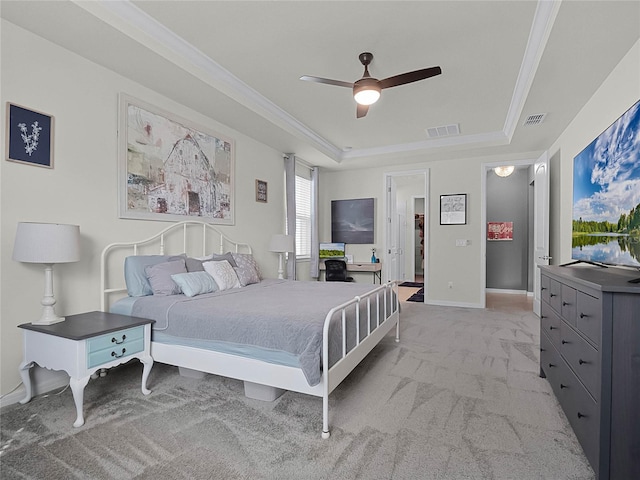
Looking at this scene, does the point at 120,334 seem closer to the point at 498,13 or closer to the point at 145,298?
the point at 145,298

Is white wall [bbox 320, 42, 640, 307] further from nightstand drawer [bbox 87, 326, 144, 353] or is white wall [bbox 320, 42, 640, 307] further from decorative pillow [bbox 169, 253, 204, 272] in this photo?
nightstand drawer [bbox 87, 326, 144, 353]

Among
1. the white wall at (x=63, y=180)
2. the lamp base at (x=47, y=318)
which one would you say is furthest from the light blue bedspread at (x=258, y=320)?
the white wall at (x=63, y=180)

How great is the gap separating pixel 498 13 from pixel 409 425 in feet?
9.09

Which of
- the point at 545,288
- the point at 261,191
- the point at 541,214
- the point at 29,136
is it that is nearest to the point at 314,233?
A: the point at 261,191

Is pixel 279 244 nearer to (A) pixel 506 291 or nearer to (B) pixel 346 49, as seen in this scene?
(B) pixel 346 49

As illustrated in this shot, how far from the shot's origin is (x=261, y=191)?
481 cm

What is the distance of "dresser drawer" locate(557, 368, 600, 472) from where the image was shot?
147 cm

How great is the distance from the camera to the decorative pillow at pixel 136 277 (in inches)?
110

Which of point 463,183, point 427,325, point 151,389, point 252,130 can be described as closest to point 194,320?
point 151,389

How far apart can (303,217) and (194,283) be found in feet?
11.0

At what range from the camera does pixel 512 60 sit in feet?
9.43

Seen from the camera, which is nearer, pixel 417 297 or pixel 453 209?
pixel 453 209

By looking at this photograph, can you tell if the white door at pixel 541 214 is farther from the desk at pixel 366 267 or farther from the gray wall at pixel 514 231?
the desk at pixel 366 267

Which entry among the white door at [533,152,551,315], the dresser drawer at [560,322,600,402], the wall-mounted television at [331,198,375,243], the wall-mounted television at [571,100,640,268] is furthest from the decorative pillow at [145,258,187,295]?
the white door at [533,152,551,315]
